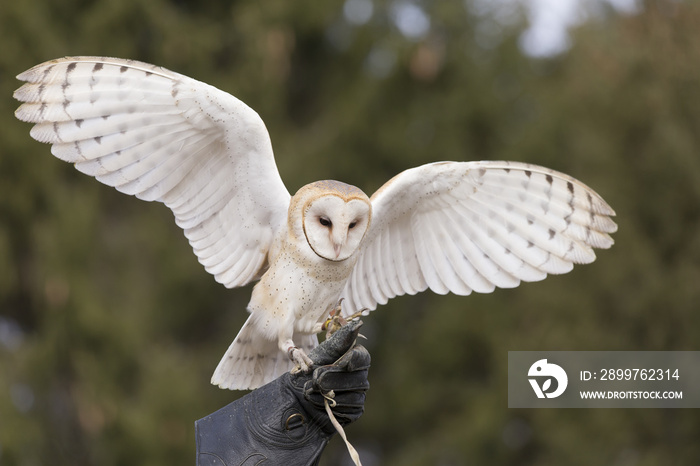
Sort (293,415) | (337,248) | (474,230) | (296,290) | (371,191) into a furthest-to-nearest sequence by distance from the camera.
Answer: (371,191) → (474,230) → (296,290) → (337,248) → (293,415)

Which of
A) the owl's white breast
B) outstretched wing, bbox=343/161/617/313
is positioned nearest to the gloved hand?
the owl's white breast

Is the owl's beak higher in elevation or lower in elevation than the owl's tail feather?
higher

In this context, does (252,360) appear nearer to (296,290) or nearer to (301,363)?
(296,290)

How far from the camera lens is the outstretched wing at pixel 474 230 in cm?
331

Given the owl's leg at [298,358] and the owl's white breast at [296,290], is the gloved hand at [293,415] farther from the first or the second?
the owl's white breast at [296,290]

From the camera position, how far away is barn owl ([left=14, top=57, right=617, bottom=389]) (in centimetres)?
302

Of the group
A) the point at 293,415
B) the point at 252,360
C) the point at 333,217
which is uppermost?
the point at 333,217

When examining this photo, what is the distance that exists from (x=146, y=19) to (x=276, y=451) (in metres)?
5.62

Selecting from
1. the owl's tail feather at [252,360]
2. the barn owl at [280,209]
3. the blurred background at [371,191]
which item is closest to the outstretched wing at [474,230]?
the barn owl at [280,209]

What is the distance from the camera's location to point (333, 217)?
9.77 feet

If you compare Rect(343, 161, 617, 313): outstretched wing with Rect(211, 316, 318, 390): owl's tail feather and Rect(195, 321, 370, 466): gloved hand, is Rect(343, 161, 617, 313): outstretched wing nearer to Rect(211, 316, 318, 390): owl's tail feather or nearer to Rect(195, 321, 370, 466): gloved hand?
Rect(211, 316, 318, 390): owl's tail feather

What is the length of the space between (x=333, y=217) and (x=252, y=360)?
69cm

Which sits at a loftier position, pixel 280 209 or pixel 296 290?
pixel 280 209

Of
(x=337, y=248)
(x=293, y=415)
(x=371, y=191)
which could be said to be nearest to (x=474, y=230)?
(x=337, y=248)
